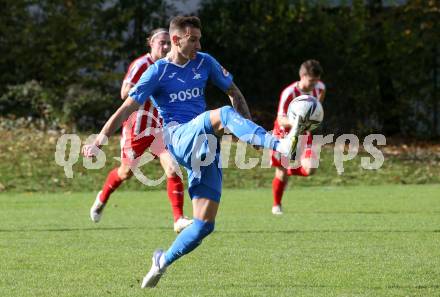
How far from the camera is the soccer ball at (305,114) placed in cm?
645

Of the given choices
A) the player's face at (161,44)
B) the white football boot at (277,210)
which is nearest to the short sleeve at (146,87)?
the player's face at (161,44)

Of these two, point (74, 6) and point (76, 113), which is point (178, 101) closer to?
point (76, 113)

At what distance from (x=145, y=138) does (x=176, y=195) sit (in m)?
1.20

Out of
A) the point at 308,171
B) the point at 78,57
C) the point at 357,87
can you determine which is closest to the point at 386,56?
the point at 357,87

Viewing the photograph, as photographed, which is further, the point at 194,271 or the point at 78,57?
the point at 78,57

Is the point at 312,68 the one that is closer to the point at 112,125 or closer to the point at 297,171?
the point at 297,171

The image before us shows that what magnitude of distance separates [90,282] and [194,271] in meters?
0.91

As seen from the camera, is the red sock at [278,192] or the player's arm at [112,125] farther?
the red sock at [278,192]

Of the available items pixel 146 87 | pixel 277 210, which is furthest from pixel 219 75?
pixel 277 210

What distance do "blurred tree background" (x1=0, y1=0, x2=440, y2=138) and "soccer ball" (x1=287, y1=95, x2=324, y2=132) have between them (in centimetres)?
1686

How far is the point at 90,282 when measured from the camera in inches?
286

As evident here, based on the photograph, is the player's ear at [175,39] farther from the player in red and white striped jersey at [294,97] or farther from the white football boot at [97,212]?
the white football boot at [97,212]

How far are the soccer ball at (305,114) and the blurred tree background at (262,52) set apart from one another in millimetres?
16865

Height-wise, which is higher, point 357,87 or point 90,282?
point 357,87
